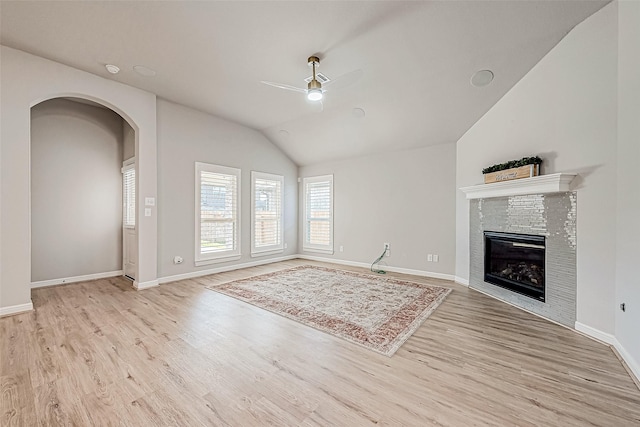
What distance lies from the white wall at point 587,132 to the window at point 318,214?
4078 mm

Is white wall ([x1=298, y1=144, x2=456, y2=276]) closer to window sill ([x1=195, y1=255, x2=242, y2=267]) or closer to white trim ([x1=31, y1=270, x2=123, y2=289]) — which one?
window sill ([x1=195, y1=255, x2=242, y2=267])

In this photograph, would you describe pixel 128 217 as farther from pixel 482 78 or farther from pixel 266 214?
pixel 482 78

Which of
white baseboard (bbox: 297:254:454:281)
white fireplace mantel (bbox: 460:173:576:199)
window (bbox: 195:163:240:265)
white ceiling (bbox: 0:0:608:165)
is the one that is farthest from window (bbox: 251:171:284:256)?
white fireplace mantel (bbox: 460:173:576:199)

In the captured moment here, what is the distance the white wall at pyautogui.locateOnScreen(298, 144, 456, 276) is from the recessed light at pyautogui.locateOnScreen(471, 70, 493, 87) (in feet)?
4.60

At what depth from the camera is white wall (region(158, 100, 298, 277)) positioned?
4484mm

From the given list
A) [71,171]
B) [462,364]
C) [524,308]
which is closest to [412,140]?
[524,308]

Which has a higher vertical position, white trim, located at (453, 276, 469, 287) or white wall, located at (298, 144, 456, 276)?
white wall, located at (298, 144, 456, 276)

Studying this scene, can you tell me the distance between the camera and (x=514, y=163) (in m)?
3.26

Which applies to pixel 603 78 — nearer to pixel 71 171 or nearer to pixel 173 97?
pixel 173 97

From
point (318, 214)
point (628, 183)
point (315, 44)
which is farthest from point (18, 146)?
point (628, 183)

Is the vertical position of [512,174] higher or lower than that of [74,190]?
higher

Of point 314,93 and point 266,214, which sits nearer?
point 314,93

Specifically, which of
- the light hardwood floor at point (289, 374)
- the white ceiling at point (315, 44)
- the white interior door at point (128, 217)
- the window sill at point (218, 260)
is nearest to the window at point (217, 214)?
the window sill at point (218, 260)

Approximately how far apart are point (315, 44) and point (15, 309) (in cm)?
470
